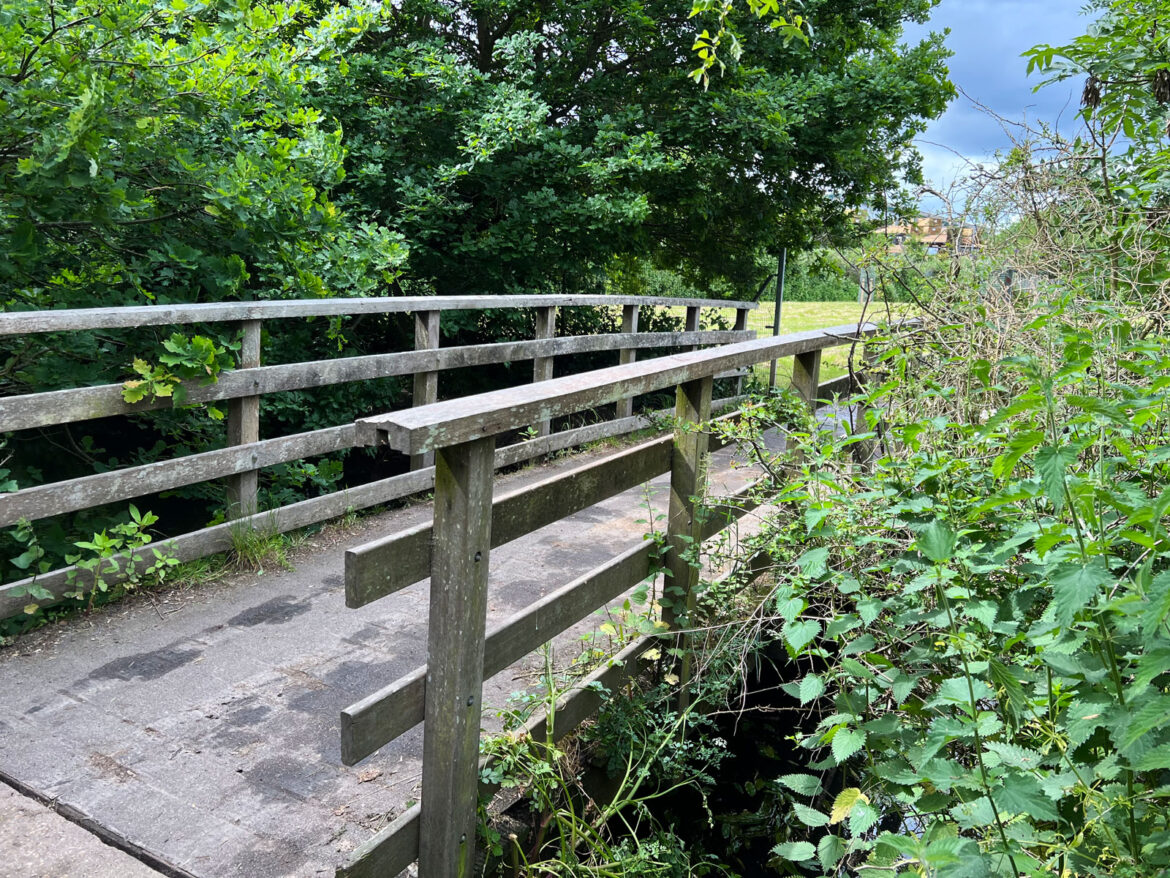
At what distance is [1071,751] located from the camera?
1.85 meters

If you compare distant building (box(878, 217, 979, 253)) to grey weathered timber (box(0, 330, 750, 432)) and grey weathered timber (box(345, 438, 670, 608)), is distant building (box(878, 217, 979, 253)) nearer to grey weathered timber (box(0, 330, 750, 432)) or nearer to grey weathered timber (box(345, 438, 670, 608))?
grey weathered timber (box(345, 438, 670, 608))

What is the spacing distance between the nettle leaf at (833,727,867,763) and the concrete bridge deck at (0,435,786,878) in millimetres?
1028

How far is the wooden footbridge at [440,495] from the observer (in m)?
2.14

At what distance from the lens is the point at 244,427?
434cm

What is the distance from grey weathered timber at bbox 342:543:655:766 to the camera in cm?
208

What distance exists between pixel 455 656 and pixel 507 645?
0.32m

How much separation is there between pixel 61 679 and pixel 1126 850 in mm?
3097

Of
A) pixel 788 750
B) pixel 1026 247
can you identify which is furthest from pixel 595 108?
pixel 788 750

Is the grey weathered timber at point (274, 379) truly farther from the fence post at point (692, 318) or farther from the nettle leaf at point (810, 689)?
the nettle leaf at point (810, 689)

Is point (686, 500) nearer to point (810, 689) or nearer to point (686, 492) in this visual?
point (686, 492)

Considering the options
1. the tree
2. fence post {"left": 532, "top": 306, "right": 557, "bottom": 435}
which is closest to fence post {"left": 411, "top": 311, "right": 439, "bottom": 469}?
fence post {"left": 532, "top": 306, "right": 557, "bottom": 435}

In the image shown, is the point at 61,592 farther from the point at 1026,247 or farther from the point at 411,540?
the point at 1026,247

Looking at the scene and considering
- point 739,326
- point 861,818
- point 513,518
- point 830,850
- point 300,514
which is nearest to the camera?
point 861,818

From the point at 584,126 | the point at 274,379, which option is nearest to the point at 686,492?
the point at 274,379
